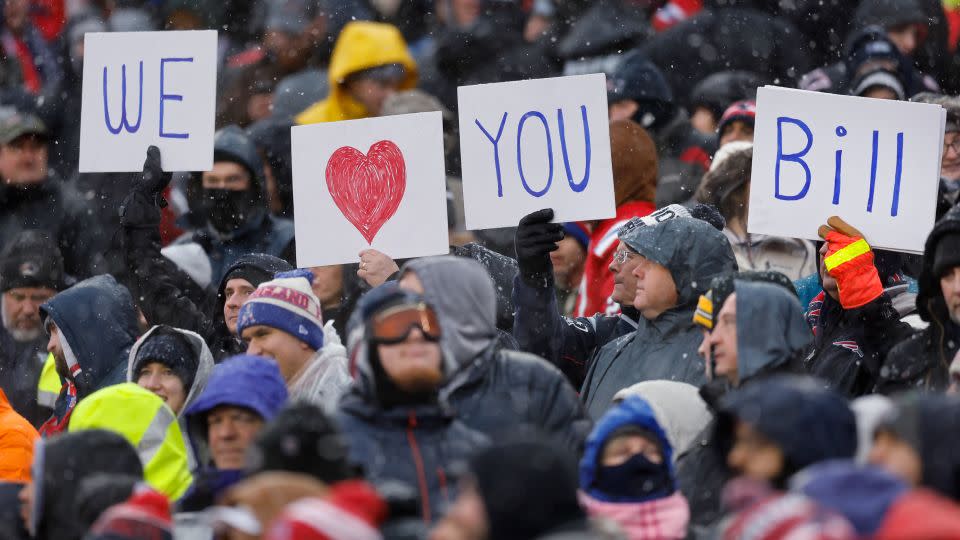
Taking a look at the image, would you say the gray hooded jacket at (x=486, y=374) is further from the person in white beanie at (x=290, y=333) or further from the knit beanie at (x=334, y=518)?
the knit beanie at (x=334, y=518)

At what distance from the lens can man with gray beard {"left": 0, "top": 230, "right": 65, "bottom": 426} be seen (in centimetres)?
A: 876

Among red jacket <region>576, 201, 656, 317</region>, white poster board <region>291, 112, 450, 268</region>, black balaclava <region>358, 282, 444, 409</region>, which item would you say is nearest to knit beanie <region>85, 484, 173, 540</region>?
black balaclava <region>358, 282, 444, 409</region>

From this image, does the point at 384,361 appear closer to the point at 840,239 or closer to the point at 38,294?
the point at 840,239

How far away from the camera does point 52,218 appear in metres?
9.81

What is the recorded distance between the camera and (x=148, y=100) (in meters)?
7.54

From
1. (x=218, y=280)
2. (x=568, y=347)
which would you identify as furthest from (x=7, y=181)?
(x=568, y=347)

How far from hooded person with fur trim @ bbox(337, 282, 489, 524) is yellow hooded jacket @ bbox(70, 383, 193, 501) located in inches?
40.6

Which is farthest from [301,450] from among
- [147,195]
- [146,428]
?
[147,195]

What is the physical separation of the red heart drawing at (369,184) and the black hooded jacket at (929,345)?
2075 mm

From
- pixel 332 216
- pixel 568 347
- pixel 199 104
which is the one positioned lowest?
pixel 568 347

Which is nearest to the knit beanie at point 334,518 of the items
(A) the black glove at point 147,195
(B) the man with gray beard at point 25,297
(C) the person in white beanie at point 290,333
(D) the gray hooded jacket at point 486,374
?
(D) the gray hooded jacket at point 486,374

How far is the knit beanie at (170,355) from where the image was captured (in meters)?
6.64

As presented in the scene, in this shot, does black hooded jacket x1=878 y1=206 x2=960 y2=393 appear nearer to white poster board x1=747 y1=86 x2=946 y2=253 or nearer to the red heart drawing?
white poster board x1=747 y1=86 x2=946 y2=253

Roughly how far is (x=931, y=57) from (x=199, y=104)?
441cm
